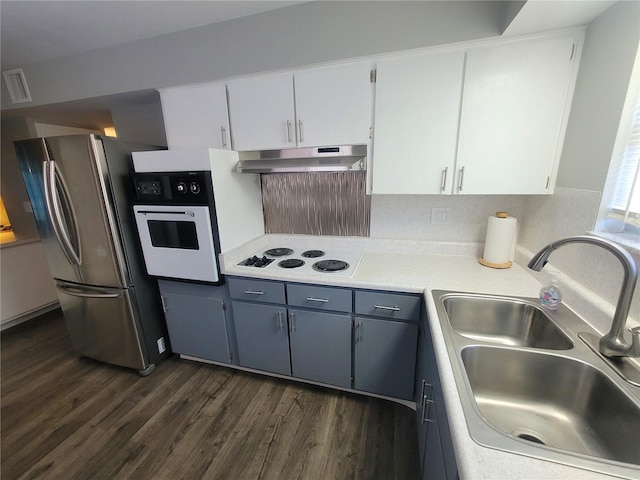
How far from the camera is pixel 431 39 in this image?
134 centimetres

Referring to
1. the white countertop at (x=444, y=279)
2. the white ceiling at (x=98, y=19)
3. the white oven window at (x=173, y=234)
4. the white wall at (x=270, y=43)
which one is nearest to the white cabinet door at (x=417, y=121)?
the white wall at (x=270, y=43)

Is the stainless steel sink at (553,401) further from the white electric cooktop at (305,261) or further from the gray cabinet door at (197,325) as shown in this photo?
the gray cabinet door at (197,325)

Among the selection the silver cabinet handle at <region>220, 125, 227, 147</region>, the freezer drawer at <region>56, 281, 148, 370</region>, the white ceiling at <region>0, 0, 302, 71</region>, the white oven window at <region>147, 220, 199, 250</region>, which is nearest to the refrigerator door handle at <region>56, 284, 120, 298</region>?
the freezer drawer at <region>56, 281, 148, 370</region>

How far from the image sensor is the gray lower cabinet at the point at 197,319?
73.5 inches

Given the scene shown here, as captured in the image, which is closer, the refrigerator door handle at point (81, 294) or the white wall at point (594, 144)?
the white wall at point (594, 144)

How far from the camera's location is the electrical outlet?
1855 millimetres

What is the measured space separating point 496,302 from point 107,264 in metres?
2.43

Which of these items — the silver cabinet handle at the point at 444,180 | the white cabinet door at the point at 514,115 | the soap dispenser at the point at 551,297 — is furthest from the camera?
the silver cabinet handle at the point at 444,180

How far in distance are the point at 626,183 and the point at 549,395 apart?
2.85 ft

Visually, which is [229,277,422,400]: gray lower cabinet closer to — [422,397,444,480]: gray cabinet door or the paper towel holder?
[422,397,444,480]: gray cabinet door

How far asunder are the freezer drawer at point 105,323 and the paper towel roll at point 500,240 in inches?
97.7

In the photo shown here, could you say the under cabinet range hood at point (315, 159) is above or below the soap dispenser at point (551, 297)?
above

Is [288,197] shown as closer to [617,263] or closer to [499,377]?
[499,377]

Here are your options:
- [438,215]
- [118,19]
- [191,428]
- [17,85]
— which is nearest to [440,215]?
[438,215]
